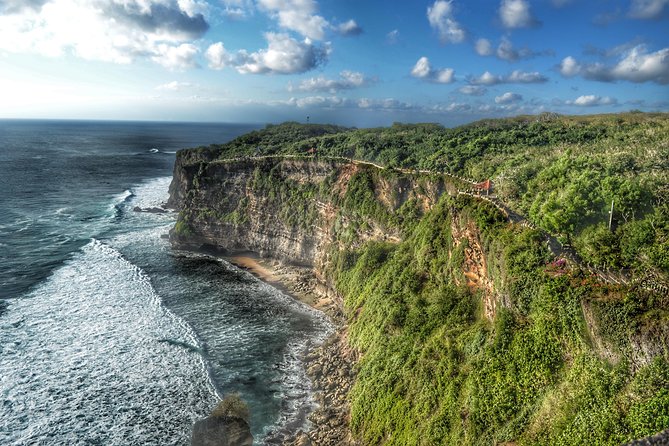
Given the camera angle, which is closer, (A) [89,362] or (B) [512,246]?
(B) [512,246]

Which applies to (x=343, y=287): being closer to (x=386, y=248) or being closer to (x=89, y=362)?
(x=386, y=248)

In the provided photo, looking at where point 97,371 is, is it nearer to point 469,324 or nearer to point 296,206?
point 469,324

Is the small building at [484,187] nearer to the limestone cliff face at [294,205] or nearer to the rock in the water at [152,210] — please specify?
the limestone cliff face at [294,205]

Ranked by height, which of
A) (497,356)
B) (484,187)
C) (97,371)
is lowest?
(97,371)

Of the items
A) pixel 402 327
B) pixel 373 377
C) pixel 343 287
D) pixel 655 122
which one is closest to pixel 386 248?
pixel 343 287

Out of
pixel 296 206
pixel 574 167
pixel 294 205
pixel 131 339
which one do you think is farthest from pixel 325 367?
pixel 294 205

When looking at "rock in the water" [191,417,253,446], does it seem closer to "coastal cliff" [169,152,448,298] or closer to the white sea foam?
the white sea foam

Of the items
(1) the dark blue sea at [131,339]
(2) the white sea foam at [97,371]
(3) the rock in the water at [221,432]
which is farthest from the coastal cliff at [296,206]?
(3) the rock in the water at [221,432]
